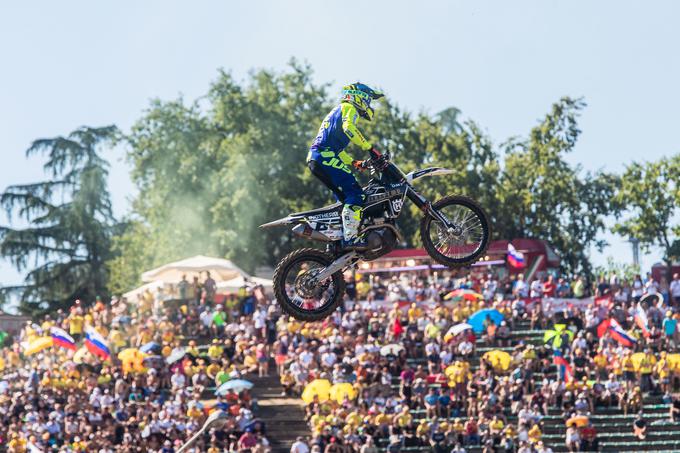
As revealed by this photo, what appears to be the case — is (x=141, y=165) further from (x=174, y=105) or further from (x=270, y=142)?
(x=270, y=142)

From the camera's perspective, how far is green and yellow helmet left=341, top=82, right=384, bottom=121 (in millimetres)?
22391

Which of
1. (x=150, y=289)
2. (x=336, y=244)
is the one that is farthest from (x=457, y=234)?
(x=150, y=289)

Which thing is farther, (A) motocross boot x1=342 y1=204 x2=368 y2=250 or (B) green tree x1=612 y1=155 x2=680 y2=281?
(B) green tree x1=612 y1=155 x2=680 y2=281

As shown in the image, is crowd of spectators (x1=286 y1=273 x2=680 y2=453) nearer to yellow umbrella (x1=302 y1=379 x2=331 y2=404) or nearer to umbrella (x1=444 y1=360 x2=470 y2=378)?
umbrella (x1=444 y1=360 x2=470 y2=378)

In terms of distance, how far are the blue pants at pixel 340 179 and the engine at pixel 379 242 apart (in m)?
0.51

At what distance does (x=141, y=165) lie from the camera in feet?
269

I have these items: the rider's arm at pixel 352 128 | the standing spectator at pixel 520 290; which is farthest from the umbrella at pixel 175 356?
the rider's arm at pixel 352 128

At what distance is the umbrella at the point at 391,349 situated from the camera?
44625mm

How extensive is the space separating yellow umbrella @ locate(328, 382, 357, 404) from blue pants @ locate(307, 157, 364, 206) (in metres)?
19.9

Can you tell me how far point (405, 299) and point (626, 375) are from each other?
9.59m

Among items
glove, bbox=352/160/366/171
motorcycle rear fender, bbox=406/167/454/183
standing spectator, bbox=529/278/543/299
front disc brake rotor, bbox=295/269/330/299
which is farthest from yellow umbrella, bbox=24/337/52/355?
glove, bbox=352/160/366/171

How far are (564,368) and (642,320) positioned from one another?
305 centimetres

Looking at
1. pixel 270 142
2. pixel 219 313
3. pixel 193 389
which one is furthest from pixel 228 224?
pixel 193 389

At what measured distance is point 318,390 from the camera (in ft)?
140
